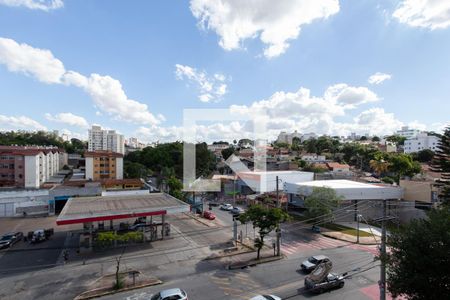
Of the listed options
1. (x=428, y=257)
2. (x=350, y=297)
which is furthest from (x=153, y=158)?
(x=428, y=257)

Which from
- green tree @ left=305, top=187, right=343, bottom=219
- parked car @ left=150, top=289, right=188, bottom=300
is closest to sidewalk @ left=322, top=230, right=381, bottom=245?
green tree @ left=305, top=187, right=343, bottom=219

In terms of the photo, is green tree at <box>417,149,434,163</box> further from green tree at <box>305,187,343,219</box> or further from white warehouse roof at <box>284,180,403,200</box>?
green tree at <box>305,187,343,219</box>

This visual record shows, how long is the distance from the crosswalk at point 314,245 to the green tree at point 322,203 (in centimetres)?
317

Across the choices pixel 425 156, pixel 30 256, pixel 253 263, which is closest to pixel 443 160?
pixel 253 263

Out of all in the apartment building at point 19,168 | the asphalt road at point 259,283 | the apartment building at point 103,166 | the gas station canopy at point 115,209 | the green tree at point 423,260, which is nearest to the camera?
the green tree at point 423,260

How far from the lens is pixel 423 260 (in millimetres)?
9312

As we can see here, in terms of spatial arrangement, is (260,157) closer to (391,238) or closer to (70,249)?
(70,249)

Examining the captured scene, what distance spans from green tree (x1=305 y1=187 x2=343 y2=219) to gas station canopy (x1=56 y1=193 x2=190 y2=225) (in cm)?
1295

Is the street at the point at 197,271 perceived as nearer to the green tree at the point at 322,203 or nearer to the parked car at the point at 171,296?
the parked car at the point at 171,296

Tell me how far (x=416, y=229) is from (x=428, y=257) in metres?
1.10

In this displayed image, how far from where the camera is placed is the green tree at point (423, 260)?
9.12 metres

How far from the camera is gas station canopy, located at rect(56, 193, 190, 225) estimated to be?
2000cm

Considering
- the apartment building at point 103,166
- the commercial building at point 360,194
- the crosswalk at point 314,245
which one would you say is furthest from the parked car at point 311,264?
the apartment building at point 103,166

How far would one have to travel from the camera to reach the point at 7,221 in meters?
30.9
